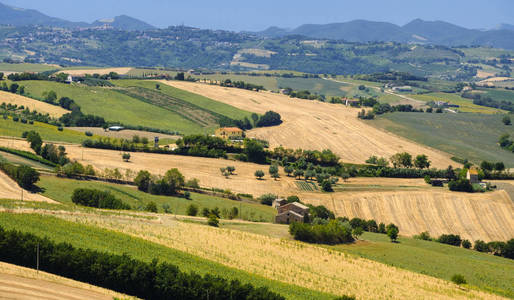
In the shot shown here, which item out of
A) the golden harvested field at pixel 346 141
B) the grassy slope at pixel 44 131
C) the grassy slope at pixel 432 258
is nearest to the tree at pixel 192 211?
the grassy slope at pixel 432 258

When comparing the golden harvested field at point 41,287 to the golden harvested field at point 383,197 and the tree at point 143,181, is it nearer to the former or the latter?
the tree at point 143,181

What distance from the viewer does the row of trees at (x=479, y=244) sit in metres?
97.9

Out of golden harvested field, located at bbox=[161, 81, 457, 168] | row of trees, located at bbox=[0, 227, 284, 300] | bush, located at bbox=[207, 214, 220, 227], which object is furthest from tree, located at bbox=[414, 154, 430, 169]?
row of trees, located at bbox=[0, 227, 284, 300]

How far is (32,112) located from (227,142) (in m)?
60.3

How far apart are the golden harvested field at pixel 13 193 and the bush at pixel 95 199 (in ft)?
11.9

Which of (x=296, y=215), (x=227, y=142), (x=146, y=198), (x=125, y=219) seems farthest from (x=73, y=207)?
(x=227, y=142)

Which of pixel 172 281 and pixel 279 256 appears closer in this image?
pixel 172 281

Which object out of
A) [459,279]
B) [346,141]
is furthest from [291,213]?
[346,141]

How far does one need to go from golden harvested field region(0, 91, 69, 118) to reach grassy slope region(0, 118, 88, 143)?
19.3 metres

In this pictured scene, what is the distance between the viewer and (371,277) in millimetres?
73000

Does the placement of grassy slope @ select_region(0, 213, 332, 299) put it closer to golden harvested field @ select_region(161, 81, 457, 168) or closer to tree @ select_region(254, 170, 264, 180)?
tree @ select_region(254, 170, 264, 180)

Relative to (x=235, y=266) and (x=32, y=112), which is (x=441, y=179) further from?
(x=32, y=112)

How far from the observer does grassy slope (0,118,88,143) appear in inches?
5754

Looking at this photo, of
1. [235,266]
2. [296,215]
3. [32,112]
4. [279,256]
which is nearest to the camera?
[235,266]
